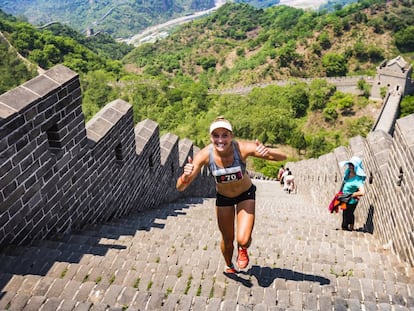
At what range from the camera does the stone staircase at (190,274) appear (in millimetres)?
3279

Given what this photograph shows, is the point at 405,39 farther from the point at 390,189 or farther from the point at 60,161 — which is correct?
the point at 60,161

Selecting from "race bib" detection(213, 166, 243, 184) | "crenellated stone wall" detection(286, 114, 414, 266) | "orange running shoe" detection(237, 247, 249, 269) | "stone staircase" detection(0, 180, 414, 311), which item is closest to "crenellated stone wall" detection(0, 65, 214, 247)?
"stone staircase" detection(0, 180, 414, 311)

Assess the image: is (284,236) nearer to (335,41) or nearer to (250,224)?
(250,224)

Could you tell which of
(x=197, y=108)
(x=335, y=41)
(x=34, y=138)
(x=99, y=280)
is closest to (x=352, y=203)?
(x=99, y=280)

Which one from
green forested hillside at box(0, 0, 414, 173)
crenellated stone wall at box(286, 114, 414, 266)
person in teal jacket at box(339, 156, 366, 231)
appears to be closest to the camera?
crenellated stone wall at box(286, 114, 414, 266)

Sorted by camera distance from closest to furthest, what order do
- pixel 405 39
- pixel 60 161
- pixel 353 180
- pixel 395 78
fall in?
pixel 60 161 < pixel 353 180 < pixel 395 78 < pixel 405 39

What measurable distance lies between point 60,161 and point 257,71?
55.2m

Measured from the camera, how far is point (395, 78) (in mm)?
40500

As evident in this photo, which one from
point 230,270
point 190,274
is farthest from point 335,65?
point 190,274

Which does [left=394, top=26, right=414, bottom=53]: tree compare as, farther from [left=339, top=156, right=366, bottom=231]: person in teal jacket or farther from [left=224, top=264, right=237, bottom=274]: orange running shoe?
[left=224, top=264, right=237, bottom=274]: orange running shoe

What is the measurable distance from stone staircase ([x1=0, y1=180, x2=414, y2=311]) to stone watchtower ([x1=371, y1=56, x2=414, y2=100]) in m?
38.7

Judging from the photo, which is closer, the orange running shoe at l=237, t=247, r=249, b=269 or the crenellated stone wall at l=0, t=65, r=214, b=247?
the orange running shoe at l=237, t=247, r=249, b=269

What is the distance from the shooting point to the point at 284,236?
19.5ft

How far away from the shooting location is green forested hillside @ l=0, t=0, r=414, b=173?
3756 cm
